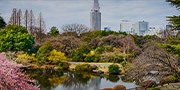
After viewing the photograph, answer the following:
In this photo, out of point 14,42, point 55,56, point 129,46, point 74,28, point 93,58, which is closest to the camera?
point 14,42

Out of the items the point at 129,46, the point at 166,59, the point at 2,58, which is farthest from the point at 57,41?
the point at 2,58

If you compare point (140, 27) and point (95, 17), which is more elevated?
point (95, 17)

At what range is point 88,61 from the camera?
29.4 m

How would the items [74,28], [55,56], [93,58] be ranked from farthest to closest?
[74,28], [93,58], [55,56]

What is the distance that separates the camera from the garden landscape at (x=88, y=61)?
10.6m

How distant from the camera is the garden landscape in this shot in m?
10.6

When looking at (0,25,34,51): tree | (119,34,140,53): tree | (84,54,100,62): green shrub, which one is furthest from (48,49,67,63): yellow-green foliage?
(119,34,140,53): tree

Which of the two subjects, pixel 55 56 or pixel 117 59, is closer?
pixel 55 56

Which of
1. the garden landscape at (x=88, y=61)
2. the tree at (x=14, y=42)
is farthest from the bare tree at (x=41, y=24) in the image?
the tree at (x=14, y=42)

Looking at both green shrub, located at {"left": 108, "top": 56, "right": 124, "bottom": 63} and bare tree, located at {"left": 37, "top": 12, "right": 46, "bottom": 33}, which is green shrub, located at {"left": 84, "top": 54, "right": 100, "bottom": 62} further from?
bare tree, located at {"left": 37, "top": 12, "right": 46, "bottom": 33}

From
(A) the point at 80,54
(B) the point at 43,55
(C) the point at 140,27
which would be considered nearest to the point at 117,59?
(A) the point at 80,54

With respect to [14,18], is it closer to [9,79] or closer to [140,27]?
[9,79]

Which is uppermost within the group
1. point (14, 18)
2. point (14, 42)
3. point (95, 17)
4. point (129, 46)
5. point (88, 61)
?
point (95, 17)

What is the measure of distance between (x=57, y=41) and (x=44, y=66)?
6972 millimetres
